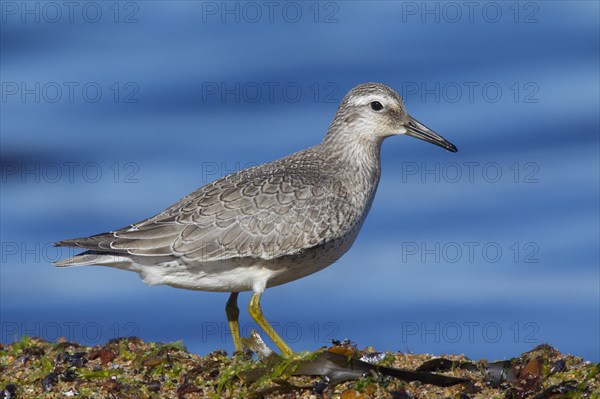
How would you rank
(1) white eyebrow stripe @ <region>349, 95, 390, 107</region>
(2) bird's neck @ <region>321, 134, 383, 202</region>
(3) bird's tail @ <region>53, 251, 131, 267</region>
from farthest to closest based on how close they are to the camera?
(1) white eyebrow stripe @ <region>349, 95, 390, 107</region>
(2) bird's neck @ <region>321, 134, 383, 202</region>
(3) bird's tail @ <region>53, 251, 131, 267</region>

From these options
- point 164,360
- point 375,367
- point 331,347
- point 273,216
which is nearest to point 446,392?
point 375,367

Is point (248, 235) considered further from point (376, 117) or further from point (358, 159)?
point (376, 117)

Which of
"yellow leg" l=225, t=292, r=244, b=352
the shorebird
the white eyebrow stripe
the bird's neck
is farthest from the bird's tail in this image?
the white eyebrow stripe

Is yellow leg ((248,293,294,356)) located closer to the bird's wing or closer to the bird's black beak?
the bird's wing

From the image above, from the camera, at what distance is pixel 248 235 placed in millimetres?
8820

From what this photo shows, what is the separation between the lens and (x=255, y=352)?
24.8 ft

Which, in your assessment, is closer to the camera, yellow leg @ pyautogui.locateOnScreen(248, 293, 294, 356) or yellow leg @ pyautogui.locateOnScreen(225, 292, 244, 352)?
yellow leg @ pyautogui.locateOnScreen(248, 293, 294, 356)

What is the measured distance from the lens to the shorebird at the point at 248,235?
8805 mm

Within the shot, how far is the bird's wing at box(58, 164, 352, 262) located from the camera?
28.8 feet

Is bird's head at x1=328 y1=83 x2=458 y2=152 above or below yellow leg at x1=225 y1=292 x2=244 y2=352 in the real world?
above

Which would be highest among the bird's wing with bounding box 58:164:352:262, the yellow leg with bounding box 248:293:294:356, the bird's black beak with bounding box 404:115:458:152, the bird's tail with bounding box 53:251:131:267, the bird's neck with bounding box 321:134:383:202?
the bird's black beak with bounding box 404:115:458:152

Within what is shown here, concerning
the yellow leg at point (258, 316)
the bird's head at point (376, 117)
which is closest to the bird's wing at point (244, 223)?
the yellow leg at point (258, 316)

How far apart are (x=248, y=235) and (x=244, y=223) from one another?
0.16m

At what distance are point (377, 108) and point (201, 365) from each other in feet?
12.4
